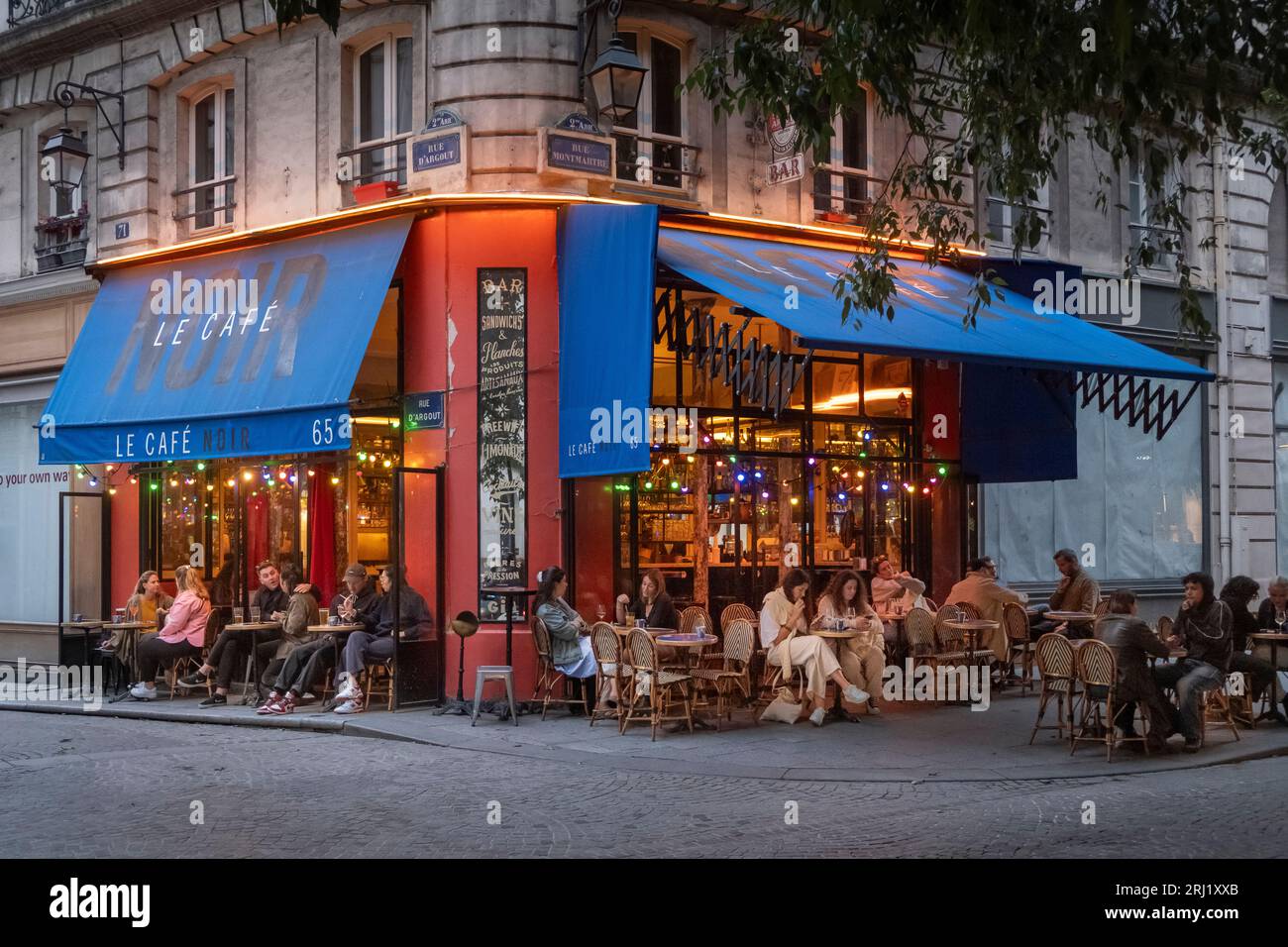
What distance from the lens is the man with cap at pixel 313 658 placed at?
46.6 feet

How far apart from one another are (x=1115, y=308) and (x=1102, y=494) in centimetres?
262

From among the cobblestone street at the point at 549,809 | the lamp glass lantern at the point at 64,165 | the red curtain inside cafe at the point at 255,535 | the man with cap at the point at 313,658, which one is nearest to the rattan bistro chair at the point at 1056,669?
the cobblestone street at the point at 549,809

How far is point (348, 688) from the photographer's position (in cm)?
1399

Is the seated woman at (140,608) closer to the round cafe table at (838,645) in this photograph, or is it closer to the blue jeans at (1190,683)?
the round cafe table at (838,645)

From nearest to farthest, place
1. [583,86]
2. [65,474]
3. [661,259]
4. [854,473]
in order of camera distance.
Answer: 1. [661,259]
2. [583,86]
3. [854,473]
4. [65,474]

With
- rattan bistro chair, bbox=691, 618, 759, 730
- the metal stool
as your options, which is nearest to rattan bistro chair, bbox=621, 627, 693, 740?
rattan bistro chair, bbox=691, 618, 759, 730

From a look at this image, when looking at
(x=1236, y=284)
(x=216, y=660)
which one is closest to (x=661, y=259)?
(x=216, y=660)

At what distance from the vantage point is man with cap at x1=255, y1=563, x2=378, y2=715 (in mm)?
14203

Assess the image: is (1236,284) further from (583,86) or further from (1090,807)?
(1090,807)

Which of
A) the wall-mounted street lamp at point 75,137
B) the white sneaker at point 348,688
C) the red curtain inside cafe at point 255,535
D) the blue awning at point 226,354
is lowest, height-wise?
the white sneaker at point 348,688

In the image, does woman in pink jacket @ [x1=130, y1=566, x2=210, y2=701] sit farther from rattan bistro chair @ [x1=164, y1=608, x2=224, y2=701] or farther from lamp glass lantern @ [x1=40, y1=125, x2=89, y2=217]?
lamp glass lantern @ [x1=40, y1=125, x2=89, y2=217]

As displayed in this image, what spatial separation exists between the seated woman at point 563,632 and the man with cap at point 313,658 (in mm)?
2179

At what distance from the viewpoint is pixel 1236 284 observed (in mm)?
20547

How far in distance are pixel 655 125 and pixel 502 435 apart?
3.95 m
